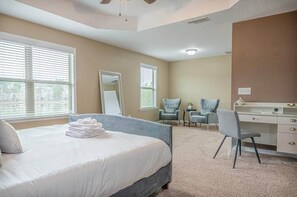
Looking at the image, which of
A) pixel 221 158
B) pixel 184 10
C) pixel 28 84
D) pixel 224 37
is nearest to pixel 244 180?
pixel 221 158

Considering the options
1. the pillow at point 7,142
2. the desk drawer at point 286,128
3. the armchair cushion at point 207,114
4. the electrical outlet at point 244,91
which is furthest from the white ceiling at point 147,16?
the pillow at point 7,142

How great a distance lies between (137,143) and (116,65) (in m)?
4.12

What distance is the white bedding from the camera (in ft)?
3.67

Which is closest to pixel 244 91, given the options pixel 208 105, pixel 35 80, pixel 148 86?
pixel 208 105

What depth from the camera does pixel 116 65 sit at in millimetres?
5664

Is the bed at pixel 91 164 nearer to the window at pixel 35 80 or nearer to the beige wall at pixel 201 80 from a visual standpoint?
the window at pixel 35 80

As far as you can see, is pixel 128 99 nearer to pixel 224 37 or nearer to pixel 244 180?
pixel 224 37

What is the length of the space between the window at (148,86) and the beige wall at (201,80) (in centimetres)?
107

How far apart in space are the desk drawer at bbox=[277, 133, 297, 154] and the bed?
6.68 ft

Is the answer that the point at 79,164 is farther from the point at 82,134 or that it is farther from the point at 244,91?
the point at 244,91

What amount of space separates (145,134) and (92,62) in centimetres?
328

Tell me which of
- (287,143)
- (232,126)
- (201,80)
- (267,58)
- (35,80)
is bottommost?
(287,143)

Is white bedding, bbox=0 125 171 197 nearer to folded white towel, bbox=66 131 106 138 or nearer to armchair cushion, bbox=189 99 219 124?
folded white towel, bbox=66 131 106 138

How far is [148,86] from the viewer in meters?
7.10
